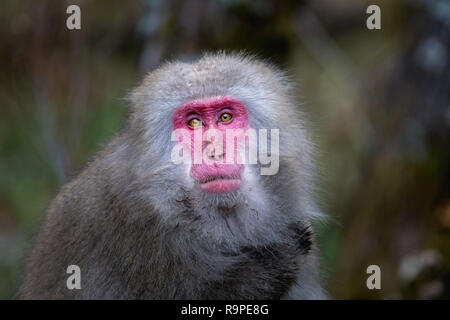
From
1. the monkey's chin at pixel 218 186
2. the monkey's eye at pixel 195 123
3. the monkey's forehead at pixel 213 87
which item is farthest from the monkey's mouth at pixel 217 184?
the monkey's forehead at pixel 213 87

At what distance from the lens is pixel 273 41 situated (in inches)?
270

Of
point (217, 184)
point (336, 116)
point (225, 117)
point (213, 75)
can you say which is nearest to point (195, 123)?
point (225, 117)

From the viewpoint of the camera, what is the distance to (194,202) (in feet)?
13.2

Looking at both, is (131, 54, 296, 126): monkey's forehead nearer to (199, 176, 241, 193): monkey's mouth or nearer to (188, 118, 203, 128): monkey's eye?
(188, 118, 203, 128): monkey's eye

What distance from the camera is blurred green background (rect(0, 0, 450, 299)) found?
6.68 meters

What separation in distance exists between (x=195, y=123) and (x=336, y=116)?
19.0 feet

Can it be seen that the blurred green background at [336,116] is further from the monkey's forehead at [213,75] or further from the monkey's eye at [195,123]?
the monkey's eye at [195,123]

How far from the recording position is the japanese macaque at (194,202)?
4.06 metres

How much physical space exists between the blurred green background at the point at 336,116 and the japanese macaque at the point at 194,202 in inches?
23.9

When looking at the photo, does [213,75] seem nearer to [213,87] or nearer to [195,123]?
[213,87]

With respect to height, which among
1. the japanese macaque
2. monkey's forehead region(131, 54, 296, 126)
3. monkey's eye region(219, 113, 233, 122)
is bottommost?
the japanese macaque

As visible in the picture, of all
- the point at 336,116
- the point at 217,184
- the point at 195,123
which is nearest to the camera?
the point at 217,184

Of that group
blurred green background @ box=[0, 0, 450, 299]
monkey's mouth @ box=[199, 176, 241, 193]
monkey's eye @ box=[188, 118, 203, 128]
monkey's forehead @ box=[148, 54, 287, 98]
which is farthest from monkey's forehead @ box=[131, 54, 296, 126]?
blurred green background @ box=[0, 0, 450, 299]
